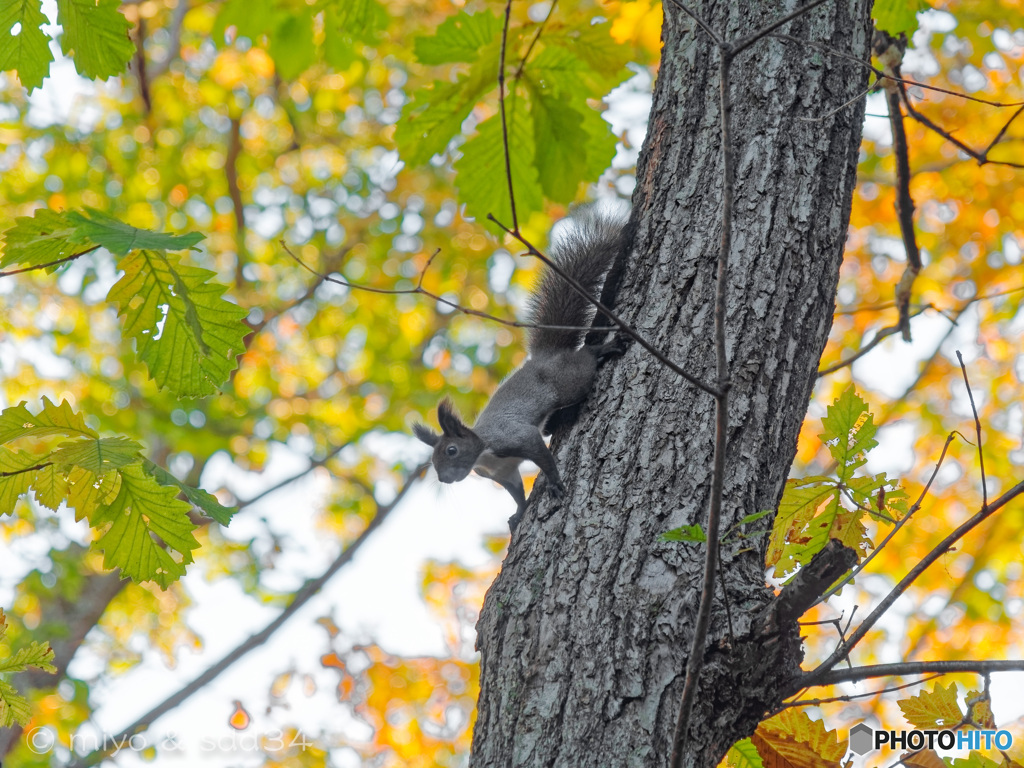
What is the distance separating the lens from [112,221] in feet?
4.90

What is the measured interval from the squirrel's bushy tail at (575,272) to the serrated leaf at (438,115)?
699 mm

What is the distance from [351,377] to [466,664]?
2.96m

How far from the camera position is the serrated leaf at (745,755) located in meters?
1.75

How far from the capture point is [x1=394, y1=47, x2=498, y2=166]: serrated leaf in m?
2.27

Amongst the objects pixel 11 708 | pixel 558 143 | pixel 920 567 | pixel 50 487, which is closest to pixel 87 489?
pixel 50 487

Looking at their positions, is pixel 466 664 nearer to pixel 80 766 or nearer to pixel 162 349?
pixel 80 766

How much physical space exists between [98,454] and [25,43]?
0.97m

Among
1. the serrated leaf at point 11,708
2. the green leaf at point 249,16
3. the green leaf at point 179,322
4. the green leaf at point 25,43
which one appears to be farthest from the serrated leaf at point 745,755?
the green leaf at point 249,16

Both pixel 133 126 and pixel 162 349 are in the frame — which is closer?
pixel 162 349

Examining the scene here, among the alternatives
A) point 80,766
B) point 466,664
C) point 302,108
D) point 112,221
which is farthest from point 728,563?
point 302,108

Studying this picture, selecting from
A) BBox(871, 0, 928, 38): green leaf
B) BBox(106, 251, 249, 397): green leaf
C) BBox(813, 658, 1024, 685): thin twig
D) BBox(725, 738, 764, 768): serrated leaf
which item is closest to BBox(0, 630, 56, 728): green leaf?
BBox(106, 251, 249, 397): green leaf

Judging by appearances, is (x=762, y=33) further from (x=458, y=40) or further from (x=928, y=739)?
(x=928, y=739)

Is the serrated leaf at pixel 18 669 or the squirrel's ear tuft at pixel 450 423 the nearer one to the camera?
the serrated leaf at pixel 18 669

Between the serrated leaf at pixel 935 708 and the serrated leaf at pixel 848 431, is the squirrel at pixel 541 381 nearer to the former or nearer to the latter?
the serrated leaf at pixel 848 431
